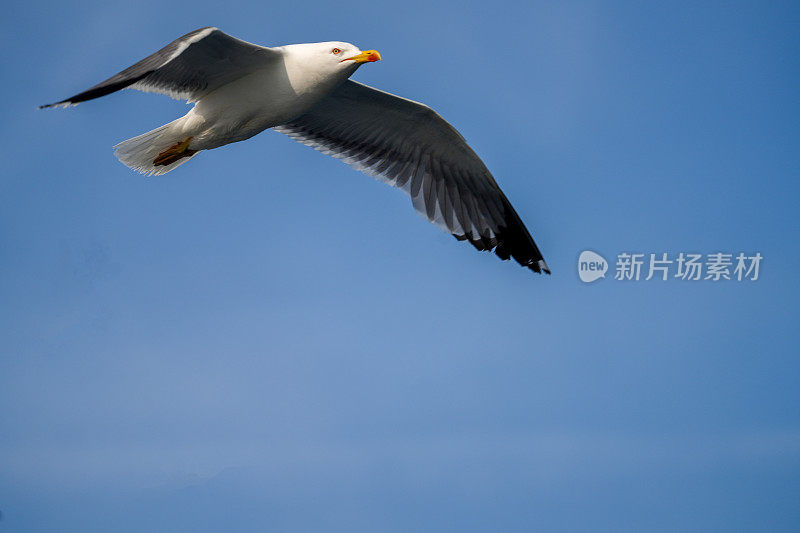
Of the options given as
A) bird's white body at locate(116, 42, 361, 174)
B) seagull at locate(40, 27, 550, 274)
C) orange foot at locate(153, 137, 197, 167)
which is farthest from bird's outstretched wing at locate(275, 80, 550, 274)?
orange foot at locate(153, 137, 197, 167)

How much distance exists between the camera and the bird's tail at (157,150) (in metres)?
2.29

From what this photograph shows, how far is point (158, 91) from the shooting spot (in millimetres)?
2186

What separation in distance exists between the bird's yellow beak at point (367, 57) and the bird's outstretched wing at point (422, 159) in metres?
0.46

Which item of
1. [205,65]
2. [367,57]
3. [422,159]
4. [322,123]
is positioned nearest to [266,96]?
[205,65]

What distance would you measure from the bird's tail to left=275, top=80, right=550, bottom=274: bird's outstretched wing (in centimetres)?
54

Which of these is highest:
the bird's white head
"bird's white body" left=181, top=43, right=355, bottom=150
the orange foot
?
the bird's white head

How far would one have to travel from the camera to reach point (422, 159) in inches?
114

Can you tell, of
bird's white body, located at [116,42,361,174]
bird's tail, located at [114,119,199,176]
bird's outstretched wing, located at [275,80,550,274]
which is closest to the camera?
bird's white body, located at [116,42,361,174]

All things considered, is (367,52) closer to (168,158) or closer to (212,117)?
(212,117)

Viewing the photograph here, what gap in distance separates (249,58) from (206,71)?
137mm

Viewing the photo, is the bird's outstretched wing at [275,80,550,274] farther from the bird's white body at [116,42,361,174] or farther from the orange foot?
the orange foot

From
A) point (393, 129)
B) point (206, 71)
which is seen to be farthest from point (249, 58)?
point (393, 129)

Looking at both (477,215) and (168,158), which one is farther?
(477,215)

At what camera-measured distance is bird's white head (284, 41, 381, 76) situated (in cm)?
213
